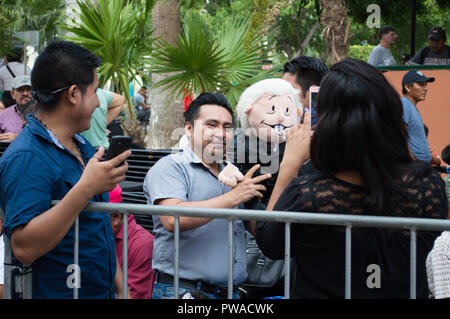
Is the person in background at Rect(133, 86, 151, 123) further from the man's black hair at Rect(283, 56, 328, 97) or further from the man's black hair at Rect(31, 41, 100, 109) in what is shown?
the man's black hair at Rect(31, 41, 100, 109)

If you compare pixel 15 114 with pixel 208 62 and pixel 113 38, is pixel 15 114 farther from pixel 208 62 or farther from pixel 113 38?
pixel 208 62

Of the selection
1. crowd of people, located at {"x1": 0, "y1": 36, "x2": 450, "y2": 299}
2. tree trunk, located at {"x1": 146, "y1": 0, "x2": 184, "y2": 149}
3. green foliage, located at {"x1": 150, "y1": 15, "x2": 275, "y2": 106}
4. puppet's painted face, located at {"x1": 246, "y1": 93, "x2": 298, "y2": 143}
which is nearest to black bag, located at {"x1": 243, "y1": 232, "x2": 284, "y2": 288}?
crowd of people, located at {"x1": 0, "y1": 36, "x2": 450, "y2": 299}

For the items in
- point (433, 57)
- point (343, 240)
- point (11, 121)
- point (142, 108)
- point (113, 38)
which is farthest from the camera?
point (142, 108)

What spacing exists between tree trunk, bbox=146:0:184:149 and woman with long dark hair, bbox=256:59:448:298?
821 centimetres

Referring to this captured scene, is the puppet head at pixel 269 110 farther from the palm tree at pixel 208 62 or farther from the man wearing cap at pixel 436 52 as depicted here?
the man wearing cap at pixel 436 52

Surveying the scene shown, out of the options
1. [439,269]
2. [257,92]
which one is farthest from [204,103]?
[439,269]

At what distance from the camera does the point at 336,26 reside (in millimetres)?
7672

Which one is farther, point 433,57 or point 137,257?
point 433,57

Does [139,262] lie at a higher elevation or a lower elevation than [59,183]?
lower

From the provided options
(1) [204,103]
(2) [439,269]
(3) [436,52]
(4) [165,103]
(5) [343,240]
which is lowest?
(2) [439,269]

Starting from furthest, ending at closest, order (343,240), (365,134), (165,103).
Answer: (165,103) < (343,240) < (365,134)

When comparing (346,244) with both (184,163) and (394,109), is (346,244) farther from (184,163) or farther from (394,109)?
(184,163)

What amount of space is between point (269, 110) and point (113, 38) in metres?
4.69

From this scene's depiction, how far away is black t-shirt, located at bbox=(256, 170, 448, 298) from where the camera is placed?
2.13m
